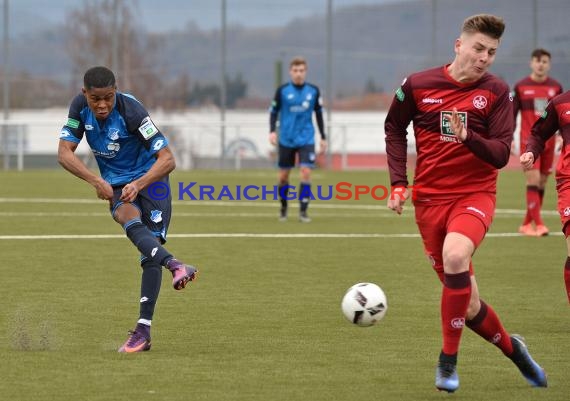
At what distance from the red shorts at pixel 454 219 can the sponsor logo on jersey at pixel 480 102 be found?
0.50 metres

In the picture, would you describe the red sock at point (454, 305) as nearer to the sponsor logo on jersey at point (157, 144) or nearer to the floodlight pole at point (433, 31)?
the sponsor logo on jersey at point (157, 144)

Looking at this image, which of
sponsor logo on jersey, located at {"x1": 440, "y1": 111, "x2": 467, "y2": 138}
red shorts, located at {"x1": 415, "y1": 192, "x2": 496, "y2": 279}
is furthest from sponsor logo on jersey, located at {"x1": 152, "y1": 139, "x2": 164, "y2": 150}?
sponsor logo on jersey, located at {"x1": 440, "y1": 111, "x2": 467, "y2": 138}

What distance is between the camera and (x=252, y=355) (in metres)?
7.48

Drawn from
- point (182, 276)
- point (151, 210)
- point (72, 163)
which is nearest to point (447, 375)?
point (182, 276)

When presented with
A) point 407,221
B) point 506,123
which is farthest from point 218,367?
point 407,221

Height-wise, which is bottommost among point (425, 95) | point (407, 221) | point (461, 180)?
point (407, 221)

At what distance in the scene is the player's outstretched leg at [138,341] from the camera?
7.50 metres

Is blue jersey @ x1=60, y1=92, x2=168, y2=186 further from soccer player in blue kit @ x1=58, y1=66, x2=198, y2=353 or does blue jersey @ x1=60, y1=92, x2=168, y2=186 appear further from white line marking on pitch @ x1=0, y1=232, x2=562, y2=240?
white line marking on pitch @ x1=0, y1=232, x2=562, y2=240

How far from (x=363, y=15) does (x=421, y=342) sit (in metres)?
32.8

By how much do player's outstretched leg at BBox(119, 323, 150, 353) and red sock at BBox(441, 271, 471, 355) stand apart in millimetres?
2107

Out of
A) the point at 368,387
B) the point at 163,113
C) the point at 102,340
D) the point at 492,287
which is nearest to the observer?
the point at 368,387

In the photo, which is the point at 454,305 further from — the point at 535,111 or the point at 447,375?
the point at 535,111

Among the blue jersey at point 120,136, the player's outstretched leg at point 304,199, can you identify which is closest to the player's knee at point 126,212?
the blue jersey at point 120,136

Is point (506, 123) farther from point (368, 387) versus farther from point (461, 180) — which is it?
point (368, 387)
